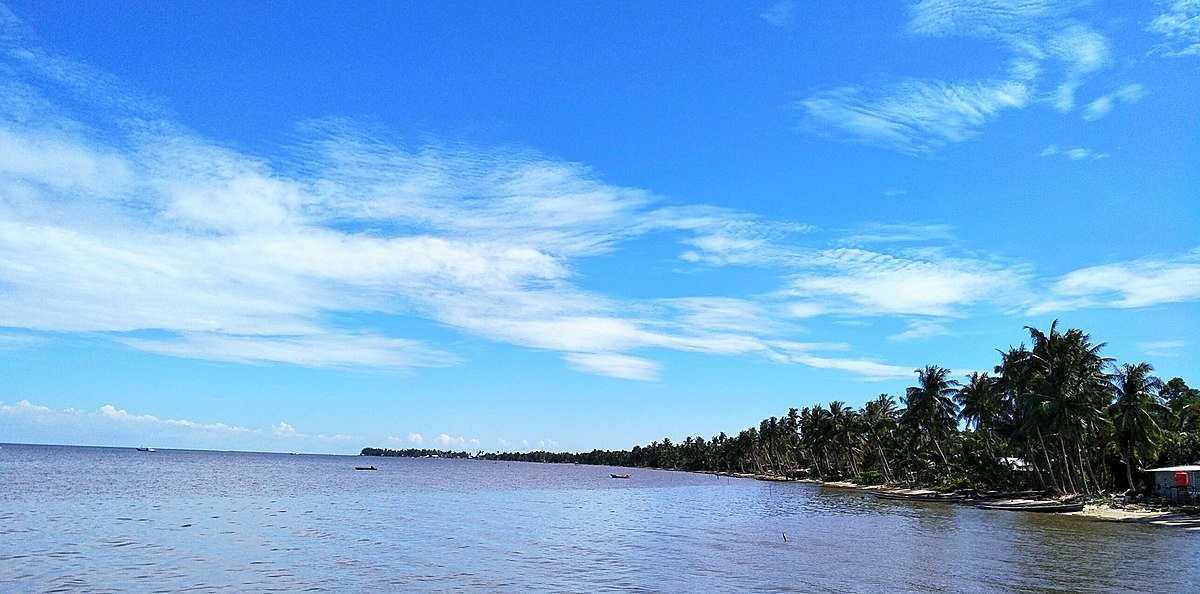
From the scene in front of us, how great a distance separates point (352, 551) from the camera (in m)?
31.5

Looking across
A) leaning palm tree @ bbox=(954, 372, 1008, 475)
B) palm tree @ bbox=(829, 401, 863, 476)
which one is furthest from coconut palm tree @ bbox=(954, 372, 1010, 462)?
palm tree @ bbox=(829, 401, 863, 476)

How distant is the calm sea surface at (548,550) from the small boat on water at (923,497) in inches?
610

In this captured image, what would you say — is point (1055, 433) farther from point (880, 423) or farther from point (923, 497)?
point (880, 423)

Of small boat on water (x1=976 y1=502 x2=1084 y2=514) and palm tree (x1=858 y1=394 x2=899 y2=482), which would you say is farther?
palm tree (x1=858 y1=394 x2=899 y2=482)

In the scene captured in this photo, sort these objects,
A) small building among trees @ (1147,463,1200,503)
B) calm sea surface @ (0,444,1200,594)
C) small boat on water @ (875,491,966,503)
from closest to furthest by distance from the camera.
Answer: calm sea surface @ (0,444,1200,594)
small building among trees @ (1147,463,1200,503)
small boat on water @ (875,491,966,503)

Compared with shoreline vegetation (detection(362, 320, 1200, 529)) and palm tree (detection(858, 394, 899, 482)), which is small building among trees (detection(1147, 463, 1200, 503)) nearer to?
shoreline vegetation (detection(362, 320, 1200, 529))

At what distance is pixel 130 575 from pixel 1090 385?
199 ft

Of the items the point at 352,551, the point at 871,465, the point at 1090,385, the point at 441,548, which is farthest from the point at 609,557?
the point at 871,465

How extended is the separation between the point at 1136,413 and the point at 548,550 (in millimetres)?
47111

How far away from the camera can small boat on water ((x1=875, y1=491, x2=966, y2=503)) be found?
72750mm

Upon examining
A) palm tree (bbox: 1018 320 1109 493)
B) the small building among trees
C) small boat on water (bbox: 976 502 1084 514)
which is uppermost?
palm tree (bbox: 1018 320 1109 493)

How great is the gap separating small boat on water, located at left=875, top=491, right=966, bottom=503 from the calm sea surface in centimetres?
1551

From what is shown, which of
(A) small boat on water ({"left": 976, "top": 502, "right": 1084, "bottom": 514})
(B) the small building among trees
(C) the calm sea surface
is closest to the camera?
(C) the calm sea surface

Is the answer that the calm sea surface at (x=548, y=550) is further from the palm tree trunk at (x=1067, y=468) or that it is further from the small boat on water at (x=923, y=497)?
the small boat on water at (x=923, y=497)
